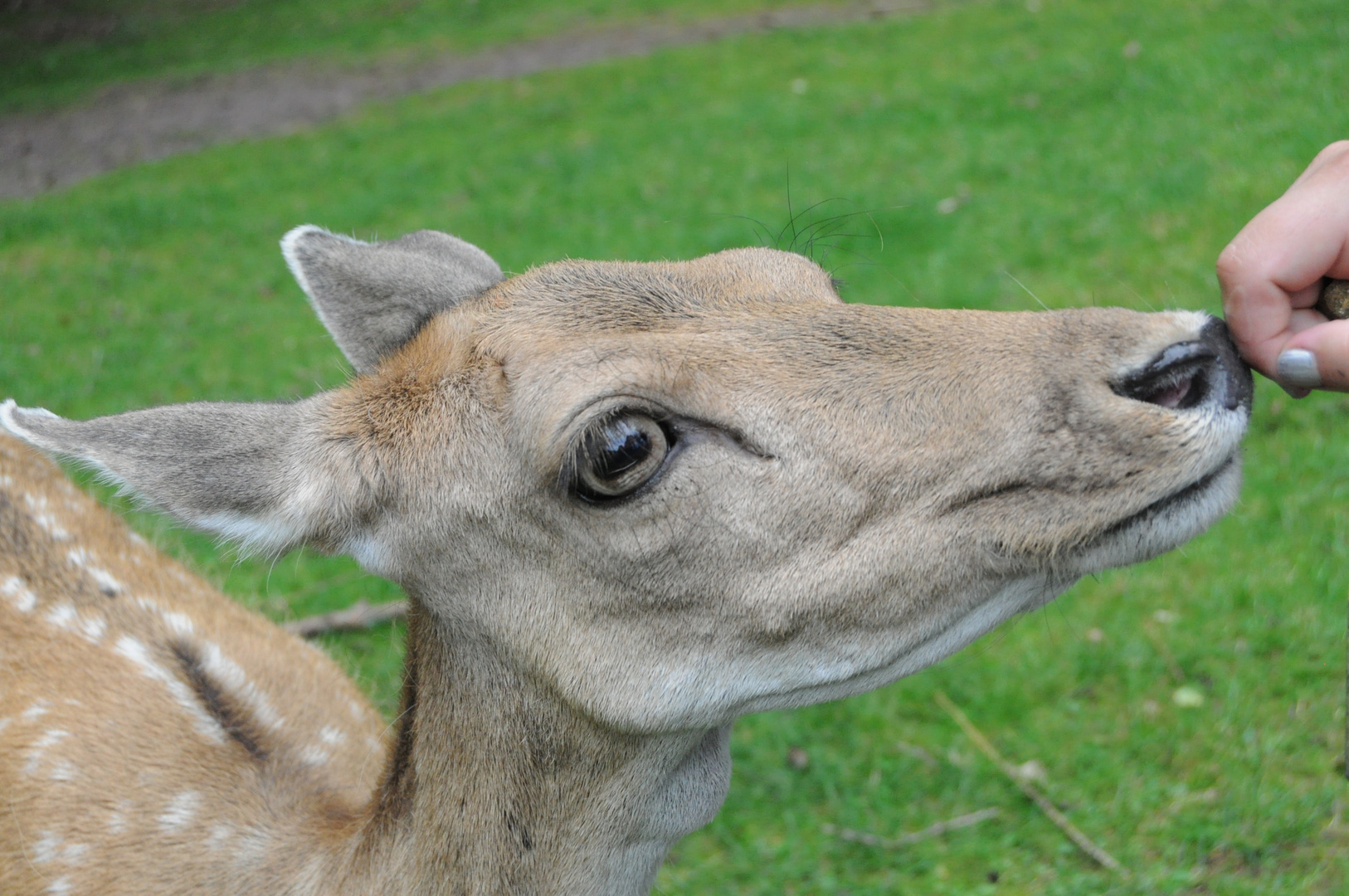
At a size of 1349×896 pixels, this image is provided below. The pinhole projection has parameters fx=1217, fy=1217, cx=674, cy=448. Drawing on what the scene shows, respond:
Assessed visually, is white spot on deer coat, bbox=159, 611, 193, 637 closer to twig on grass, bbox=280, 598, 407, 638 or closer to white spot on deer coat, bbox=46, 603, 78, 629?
white spot on deer coat, bbox=46, 603, 78, 629

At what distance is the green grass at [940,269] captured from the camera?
13.9 feet

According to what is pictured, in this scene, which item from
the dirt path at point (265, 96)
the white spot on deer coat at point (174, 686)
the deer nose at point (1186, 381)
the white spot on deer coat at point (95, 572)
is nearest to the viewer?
the deer nose at point (1186, 381)

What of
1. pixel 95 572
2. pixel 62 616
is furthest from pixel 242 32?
pixel 62 616

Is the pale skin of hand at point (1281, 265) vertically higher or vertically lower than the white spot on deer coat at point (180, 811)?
higher

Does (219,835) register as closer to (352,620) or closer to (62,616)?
(62,616)

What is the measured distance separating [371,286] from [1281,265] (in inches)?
87.8

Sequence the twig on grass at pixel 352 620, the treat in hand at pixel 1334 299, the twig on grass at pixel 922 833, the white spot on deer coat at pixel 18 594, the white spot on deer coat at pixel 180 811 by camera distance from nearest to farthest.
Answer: the treat in hand at pixel 1334 299 → the white spot on deer coat at pixel 180 811 → the white spot on deer coat at pixel 18 594 → the twig on grass at pixel 922 833 → the twig on grass at pixel 352 620

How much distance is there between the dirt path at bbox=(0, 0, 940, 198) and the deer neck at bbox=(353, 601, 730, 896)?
12684mm

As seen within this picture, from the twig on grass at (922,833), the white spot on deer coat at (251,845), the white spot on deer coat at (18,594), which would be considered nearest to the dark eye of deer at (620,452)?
the white spot on deer coat at (251,845)

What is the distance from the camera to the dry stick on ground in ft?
13.1

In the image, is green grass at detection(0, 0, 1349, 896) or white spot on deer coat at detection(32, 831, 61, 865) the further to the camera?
green grass at detection(0, 0, 1349, 896)

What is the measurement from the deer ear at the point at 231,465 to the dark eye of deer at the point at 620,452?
54 centimetres

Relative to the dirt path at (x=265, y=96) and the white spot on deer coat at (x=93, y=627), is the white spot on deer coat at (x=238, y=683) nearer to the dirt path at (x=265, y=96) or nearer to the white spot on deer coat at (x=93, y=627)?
the white spot on deer coat at (x=93, y=627)

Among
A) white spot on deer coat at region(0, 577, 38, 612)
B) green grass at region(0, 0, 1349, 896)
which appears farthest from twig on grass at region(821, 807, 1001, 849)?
white spot on deer coat at region(0, 577, 38, 612)
